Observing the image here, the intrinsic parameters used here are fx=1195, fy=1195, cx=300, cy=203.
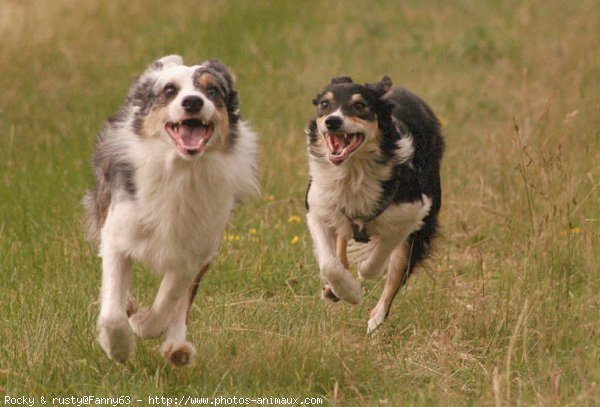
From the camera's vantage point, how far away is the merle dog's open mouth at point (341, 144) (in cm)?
684

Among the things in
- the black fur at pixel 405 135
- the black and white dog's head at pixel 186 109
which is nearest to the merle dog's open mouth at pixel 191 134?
the black and white dog's head at pixel 186 109

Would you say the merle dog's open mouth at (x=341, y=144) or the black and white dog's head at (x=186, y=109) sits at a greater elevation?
the black and white dog's head at (x=186, y=109)

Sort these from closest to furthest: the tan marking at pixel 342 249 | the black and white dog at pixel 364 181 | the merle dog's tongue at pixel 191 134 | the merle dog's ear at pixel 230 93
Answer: the merle dog's tongue at pixel 191 134
the merle dog's ear at pixel 230 93
the black and white dog at pixel 364 181
the tan marking at pixel 342 249

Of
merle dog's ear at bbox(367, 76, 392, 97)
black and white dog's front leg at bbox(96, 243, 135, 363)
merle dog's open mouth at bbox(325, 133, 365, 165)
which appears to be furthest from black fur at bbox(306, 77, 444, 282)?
black and white dog's front leg at bbox(96, 243, 135, 363)

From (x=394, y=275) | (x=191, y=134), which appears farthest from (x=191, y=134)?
(x=394, y=275)

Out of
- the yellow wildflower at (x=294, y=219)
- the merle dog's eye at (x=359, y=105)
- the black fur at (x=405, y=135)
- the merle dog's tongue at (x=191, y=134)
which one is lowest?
the yellow wildflower at (x=294, y=219)

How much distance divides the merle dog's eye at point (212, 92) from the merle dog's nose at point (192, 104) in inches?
8.7

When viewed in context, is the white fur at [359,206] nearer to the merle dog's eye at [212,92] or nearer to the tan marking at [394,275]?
the tan marking at [394,275]

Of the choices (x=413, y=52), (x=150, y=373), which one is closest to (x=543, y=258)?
(x=150, y=373)

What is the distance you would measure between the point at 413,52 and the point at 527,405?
33.2 feet

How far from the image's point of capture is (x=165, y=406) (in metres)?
5.37

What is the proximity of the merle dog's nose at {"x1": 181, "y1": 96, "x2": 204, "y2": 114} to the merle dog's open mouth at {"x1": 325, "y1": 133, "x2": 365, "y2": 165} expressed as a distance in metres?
1.51

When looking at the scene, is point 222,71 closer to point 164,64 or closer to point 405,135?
point 164,64

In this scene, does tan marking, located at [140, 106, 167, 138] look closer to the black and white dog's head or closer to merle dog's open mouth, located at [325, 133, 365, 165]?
the black and white dog's head
